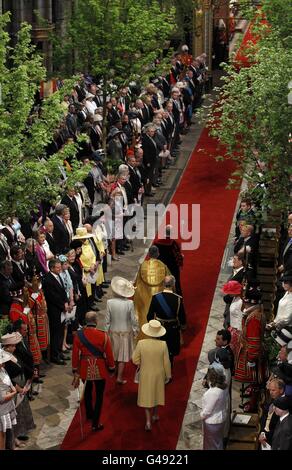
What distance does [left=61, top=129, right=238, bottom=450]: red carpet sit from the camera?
56.9ft

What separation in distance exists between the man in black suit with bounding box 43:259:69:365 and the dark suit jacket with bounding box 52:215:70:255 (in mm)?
2341

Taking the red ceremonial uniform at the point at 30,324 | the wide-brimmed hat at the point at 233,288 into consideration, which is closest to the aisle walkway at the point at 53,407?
the red ceremonial uniform at the point at 30,324

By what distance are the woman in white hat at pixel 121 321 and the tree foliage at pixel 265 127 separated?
297 cm

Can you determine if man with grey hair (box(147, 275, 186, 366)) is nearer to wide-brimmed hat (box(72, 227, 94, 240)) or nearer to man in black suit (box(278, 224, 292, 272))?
man in black suit (box(278, 224, 292, 272))

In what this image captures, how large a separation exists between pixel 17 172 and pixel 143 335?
3459mm

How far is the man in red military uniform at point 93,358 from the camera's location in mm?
17234

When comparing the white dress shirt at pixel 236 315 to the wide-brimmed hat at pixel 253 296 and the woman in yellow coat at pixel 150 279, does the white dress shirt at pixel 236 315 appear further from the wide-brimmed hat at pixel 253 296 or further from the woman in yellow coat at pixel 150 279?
the woman in yellow coat at pixel 150 279

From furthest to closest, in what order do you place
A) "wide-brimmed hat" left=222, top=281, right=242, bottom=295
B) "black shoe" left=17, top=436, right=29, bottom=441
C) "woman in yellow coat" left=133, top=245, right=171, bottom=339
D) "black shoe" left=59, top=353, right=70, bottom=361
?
"woman in yellow coat" left=133, top=245, right=171, bottom=339
"black shoe" left=59, top=353, right=70, bottom=361
"wide-brimmed hat" left=222, top=281, right=242, bottom=295
"black shoe" left=17, top=436, right=29, bottom=441

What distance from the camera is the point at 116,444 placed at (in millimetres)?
17125

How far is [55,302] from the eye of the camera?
19312mm

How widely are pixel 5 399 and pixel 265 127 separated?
7.10 m

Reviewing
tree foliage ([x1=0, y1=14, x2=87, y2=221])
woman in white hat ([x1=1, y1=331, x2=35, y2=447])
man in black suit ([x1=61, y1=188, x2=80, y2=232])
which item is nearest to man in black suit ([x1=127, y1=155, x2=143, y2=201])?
man in black suit ([x1=61, y1=188, x2=80, y2=232])

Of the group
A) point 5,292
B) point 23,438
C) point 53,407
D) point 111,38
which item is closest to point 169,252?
point 5,292

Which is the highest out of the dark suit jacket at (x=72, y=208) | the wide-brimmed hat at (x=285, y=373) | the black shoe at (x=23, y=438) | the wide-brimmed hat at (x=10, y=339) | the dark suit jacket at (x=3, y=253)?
the wide-brimmed hat at (x=285, y=373)
